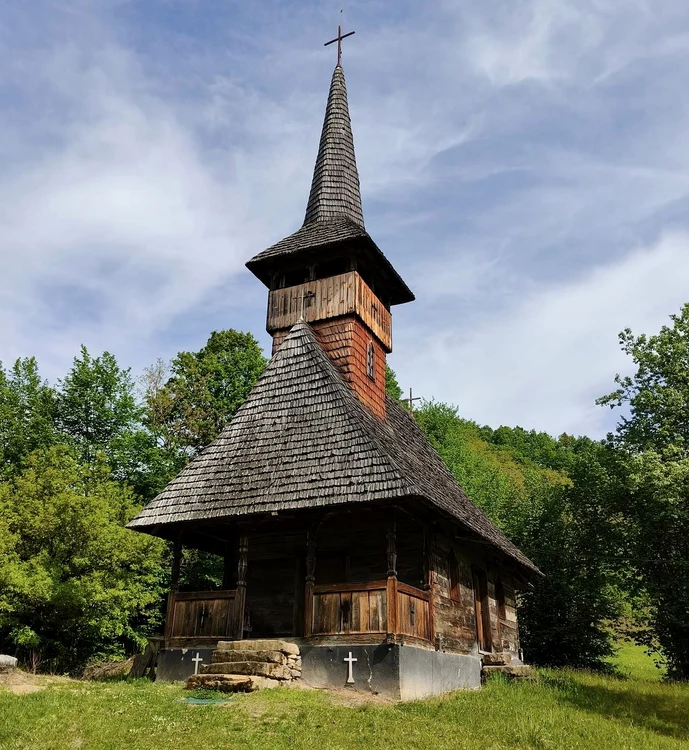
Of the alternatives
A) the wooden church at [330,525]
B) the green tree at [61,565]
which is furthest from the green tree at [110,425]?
the wooden church at [330,525]

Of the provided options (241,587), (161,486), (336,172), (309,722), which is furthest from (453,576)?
(161,486)

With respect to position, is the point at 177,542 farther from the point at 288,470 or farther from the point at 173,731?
the point at 173,731

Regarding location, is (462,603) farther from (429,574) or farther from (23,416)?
(23,416)

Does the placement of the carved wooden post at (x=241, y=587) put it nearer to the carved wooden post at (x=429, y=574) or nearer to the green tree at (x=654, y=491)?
the carved wooden post at (x=429, y=574)

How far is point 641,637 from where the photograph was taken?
24141 mm

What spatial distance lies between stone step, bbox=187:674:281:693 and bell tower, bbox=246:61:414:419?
7.30 meters

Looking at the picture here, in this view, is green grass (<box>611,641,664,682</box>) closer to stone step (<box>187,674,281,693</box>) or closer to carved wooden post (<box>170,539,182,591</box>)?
carved wooden post (<box>170,539,182,591</box>)

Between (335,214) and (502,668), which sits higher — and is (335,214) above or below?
above

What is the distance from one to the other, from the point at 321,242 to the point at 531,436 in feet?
210

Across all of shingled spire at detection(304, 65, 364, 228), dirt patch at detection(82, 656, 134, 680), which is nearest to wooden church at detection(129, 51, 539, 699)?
shingled spire at detection(304, 65, 364, 228)

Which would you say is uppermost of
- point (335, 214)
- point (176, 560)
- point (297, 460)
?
point (335, 214)

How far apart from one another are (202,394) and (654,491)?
1838 centimetres

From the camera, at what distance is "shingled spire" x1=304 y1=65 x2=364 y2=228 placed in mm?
20641

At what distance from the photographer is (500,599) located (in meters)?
19.5
